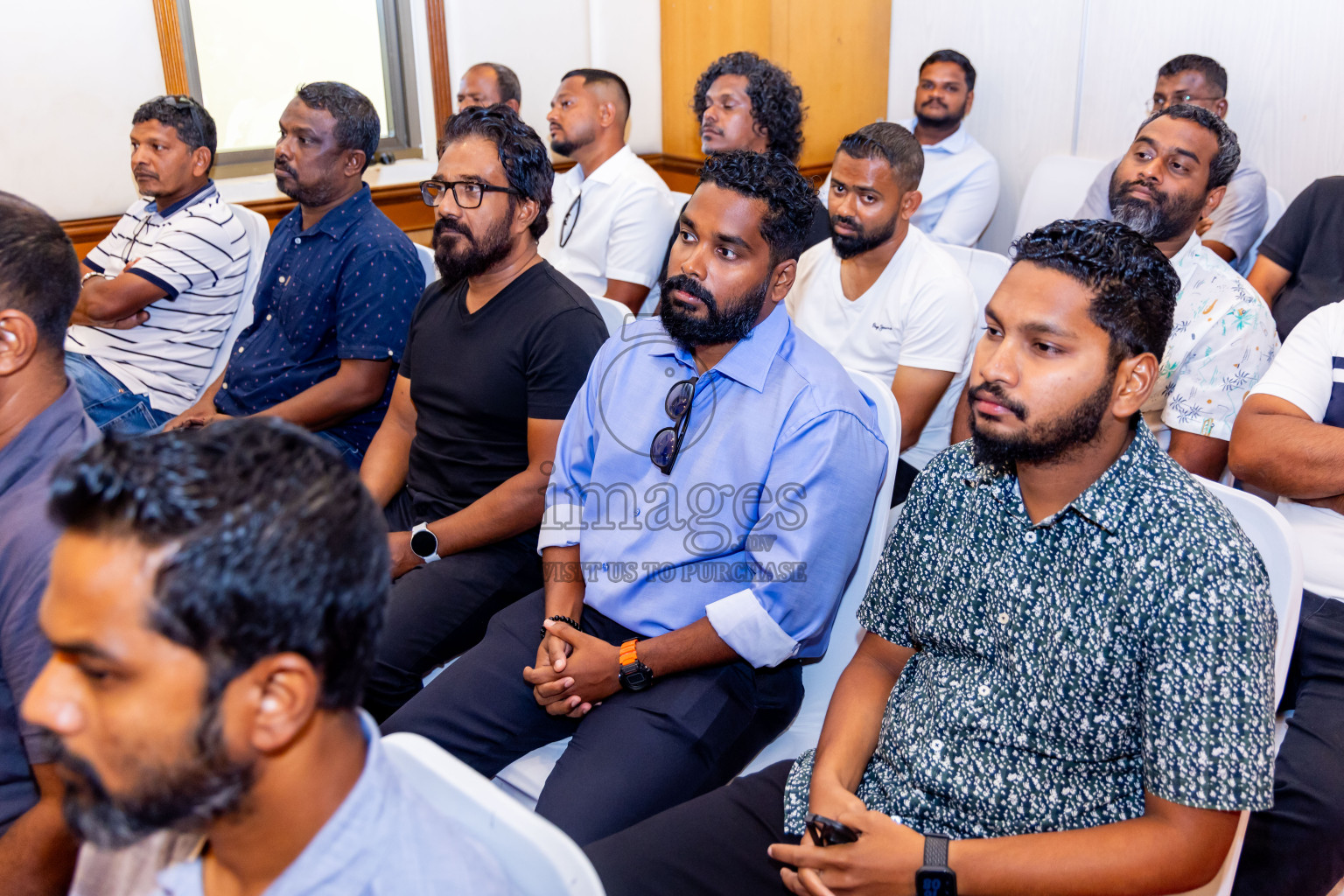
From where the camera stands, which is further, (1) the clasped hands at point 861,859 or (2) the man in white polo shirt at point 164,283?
(2) the man in white polo shirt at point 164,283

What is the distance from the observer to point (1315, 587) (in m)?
1.74

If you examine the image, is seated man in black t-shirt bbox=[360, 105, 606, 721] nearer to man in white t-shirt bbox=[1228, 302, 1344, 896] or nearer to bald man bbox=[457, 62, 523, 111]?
man in white t-shirt bbox=[1228, 302, 1344, 896]

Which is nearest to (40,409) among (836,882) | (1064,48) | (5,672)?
(5,672)

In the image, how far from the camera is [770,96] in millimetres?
3777

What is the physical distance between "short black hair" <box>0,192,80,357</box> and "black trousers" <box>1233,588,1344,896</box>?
1818 mm

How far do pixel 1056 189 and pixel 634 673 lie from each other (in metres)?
3.06

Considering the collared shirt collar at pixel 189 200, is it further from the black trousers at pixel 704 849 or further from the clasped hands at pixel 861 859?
the clasped hands at pixel 861 859

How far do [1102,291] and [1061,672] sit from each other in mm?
468

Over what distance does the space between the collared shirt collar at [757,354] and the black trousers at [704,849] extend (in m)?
0.66

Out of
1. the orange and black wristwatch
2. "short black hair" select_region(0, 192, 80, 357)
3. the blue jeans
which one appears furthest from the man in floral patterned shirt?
the blue jeans

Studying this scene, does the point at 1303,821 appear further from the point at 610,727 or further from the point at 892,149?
the point at 892,149

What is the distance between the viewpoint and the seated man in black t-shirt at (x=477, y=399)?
1.93m

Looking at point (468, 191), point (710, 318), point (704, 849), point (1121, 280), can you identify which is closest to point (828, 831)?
point (704, 849)

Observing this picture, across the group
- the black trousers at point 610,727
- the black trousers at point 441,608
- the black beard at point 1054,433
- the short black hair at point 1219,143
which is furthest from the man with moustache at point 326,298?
the short black hair at point 1219,143
